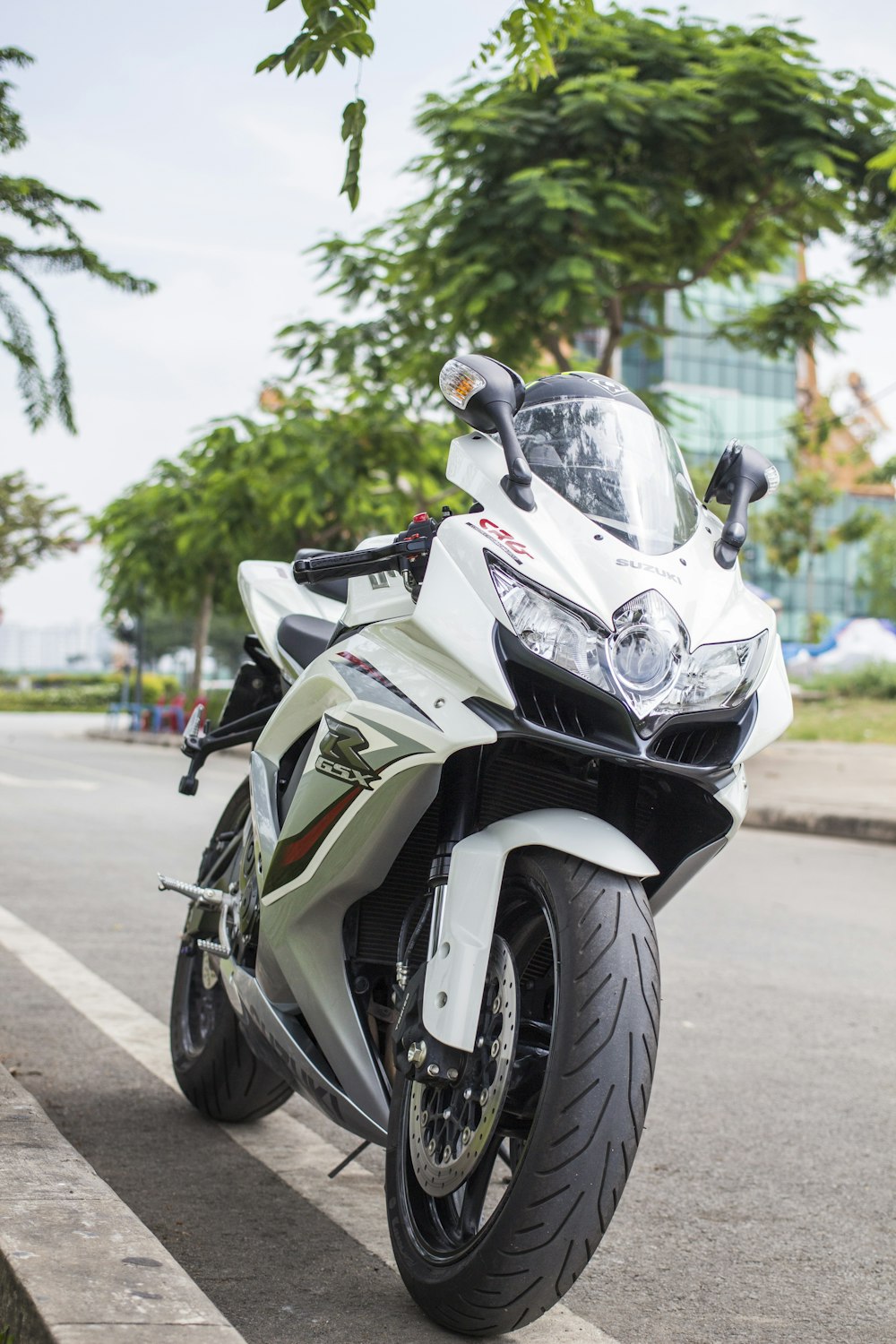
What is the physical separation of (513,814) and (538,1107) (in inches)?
21.9

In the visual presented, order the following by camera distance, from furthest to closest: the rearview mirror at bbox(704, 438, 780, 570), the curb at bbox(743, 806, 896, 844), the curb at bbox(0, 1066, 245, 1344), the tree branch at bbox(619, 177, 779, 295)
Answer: the tree branch at bbox(619, 177, 779, 295), the curb at bbox(743, 806, 896, 844), the rearview mirror at bbox(704, 438, 780, 570), the curb at bbox(0, 1066, 245, 1344)

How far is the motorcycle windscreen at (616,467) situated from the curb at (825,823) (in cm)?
1028

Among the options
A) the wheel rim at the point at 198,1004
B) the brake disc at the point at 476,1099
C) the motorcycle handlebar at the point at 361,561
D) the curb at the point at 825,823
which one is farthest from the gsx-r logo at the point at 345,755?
the curb at the point at 825,823

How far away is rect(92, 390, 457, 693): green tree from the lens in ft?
59.4

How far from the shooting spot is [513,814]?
2666mm

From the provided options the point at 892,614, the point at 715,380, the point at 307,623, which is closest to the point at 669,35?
the point at 307,623

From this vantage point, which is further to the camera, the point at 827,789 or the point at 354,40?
the point at 827,789

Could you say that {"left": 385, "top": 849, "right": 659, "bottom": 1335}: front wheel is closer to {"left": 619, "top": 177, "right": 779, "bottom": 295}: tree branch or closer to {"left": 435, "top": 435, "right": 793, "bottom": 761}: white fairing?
{"left": 435, "top": 435, "right": 793, "bottom": 761}: white fairing

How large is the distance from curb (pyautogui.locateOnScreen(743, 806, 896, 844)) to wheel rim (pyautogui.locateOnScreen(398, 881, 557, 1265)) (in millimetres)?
10462

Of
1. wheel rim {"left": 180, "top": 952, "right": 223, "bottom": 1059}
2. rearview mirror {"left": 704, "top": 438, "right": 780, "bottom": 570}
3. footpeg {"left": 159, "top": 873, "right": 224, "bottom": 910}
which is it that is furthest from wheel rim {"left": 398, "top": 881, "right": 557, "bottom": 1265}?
wheel rim {"left": 180, "top": 952, "right": 223, "bottom": 1059}

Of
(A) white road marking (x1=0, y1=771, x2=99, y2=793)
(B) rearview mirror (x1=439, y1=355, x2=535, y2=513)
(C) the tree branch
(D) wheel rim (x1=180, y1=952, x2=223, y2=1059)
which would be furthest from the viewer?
(A) white road marking (x1=0, y1=771, x2=99, y2=793)

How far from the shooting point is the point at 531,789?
2648mm

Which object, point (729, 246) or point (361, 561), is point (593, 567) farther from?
point (729, 246)

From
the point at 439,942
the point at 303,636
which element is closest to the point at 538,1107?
the point at 439,942
